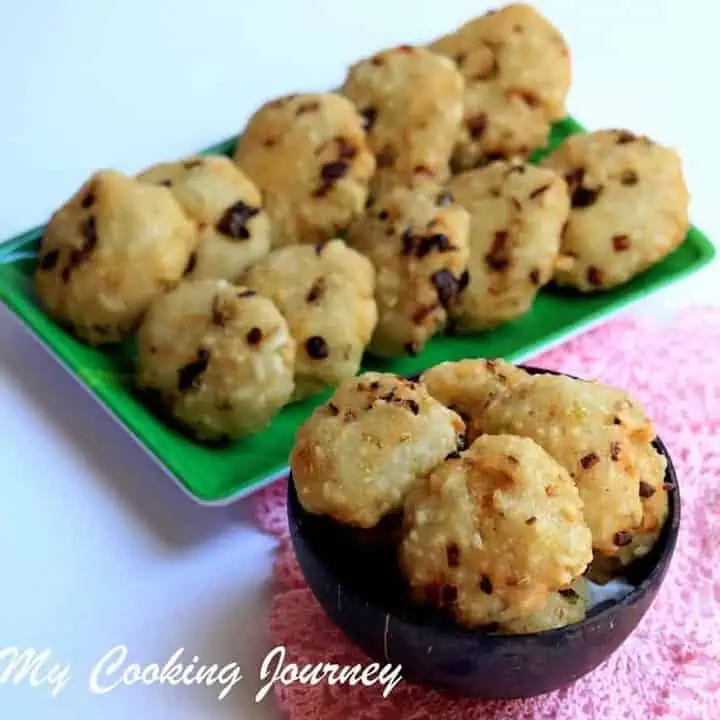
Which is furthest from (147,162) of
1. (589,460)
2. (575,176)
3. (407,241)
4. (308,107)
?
(589,460)

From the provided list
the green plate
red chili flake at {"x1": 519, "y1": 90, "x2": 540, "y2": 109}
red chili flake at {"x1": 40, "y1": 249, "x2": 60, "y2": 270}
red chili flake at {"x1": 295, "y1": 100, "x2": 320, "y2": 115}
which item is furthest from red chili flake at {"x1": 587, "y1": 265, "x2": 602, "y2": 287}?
red chili flake at {"x1": 40, "y1": 249, "x2": 60, "y2": 270}

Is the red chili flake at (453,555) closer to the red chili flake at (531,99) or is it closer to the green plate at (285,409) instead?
the green plate at (285,409)

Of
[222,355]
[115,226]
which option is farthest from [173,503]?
[115,226]

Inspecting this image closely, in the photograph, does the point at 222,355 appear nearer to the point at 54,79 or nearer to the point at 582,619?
the point at 582,619

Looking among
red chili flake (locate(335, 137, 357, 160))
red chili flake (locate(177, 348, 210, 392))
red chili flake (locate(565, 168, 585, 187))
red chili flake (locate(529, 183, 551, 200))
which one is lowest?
red chili flake (locate(565, 168, 585, 187))

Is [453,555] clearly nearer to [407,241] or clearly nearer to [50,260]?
[407,241]

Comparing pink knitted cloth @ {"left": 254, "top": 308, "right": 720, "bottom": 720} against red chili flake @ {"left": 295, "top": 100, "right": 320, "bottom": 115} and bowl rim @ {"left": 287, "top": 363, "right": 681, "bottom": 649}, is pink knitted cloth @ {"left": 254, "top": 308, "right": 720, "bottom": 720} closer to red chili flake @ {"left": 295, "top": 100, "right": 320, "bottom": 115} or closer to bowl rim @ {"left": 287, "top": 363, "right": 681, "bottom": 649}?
bowl rim @ {"left": 287, "top": 363, "right": 681, "bottom": 649}

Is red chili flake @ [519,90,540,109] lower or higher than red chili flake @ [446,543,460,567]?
lower
